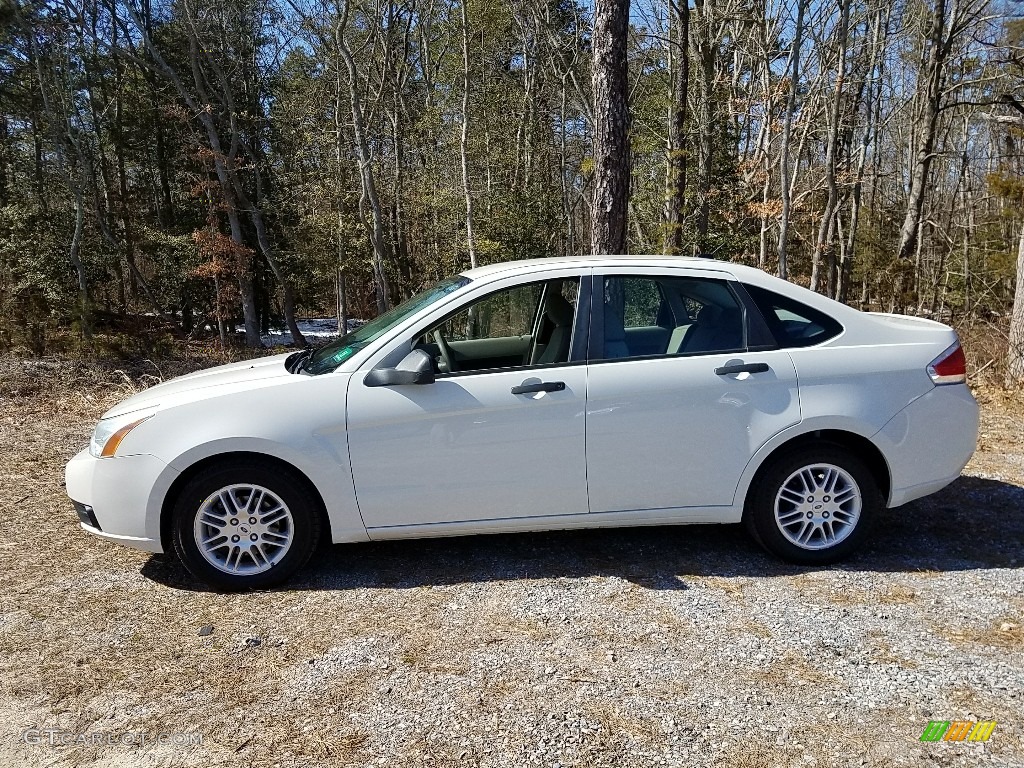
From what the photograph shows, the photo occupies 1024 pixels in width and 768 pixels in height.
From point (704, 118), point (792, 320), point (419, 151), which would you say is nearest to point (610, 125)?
point (792, 320)

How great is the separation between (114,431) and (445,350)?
1833 millimetres

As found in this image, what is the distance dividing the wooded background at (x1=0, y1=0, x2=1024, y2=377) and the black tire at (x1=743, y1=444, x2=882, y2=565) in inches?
442

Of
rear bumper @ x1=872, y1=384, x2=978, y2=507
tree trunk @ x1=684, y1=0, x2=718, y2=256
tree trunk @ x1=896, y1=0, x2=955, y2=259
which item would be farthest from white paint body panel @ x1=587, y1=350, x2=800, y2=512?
tree trunk @ x1=896, y1=0, x2=955, y2=259

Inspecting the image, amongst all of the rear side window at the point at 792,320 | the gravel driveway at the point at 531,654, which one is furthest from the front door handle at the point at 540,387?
the rear side window at the point at 792,320

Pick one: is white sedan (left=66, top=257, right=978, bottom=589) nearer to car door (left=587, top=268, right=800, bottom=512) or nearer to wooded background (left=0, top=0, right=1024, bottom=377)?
car door (left=587, top=268, right=800, bottom=512)

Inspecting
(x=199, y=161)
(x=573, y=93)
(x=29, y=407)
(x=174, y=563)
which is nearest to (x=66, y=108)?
(x=199, y=161)

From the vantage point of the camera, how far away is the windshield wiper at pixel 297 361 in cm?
414

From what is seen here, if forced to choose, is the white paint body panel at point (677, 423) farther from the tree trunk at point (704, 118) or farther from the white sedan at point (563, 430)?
the tree trunk at point (704, 118)

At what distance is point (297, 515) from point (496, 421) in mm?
1161

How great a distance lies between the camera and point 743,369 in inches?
157

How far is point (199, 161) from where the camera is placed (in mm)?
19484

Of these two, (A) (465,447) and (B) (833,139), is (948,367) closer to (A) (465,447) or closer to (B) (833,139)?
(A) (465,447)

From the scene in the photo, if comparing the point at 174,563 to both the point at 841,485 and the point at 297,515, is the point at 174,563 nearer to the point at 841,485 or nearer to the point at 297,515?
the point at 297,515

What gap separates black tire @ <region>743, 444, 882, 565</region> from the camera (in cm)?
407
